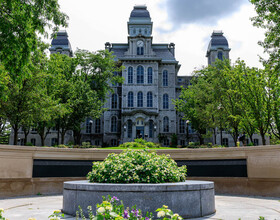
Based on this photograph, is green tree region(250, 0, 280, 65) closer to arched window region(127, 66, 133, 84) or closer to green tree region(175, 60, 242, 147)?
green tree region(175, 60, 242, 147)

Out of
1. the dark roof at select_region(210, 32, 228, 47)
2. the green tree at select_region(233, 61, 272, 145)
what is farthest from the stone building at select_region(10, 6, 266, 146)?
the green tree at select_region(233, 61, 272, 145)

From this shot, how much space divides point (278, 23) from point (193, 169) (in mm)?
9112

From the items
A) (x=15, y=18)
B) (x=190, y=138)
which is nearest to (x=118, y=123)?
(x=190, y=138)

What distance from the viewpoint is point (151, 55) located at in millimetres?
48469

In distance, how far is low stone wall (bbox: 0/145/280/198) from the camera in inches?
460

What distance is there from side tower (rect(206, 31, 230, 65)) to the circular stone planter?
51.5 m

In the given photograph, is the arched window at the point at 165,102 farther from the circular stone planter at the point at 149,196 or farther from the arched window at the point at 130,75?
the circular stone planter at the point at 149,196

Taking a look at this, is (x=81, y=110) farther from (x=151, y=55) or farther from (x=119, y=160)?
(x=119, y=160)

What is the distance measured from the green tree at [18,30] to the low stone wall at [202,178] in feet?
13.7

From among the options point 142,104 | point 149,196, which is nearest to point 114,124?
point 142,104

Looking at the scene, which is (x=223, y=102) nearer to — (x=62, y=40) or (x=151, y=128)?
(x=151, y=128)

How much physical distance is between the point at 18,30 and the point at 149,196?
6.86m

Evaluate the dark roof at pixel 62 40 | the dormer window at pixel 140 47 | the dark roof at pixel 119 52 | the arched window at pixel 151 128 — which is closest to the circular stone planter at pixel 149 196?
the arched window at pixel 151 128

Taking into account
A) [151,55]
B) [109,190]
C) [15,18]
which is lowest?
[109,190]
